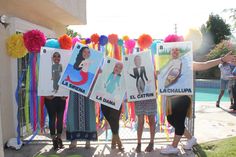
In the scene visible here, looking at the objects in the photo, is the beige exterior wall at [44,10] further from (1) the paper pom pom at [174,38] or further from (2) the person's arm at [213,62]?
(2) the person's arm at [213,62]

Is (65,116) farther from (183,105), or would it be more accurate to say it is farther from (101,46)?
(183,105)

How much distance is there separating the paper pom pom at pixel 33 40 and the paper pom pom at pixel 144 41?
163 cm

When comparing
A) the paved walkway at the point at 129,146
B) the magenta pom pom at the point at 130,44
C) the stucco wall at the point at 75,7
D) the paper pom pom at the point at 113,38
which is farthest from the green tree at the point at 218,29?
the paper pom pom at the point at 113,38

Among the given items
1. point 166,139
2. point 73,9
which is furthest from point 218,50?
point 166,139

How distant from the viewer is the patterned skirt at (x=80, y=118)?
17.2 ft

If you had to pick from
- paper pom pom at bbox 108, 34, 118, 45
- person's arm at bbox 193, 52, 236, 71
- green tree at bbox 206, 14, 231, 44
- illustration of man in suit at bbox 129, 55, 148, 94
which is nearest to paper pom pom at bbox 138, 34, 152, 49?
illustration of man in suit at bbox 129, 55, 148, 94

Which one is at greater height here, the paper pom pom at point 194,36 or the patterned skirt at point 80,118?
the paper pom pom at point 194,36

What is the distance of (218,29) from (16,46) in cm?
2603

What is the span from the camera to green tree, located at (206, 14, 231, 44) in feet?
92.4

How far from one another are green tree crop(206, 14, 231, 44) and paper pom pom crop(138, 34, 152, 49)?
81.2 ft

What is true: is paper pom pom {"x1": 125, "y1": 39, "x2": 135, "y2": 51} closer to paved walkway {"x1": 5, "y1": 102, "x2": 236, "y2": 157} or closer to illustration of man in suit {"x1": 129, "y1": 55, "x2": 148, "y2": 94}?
illustration of man in suit {"x1": 129, "y1": 55, "x2": 148, "y2": 94}

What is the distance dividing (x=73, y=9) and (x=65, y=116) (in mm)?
3787

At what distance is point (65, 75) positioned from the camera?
5.00 metres

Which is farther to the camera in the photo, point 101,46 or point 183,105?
point 101,46
